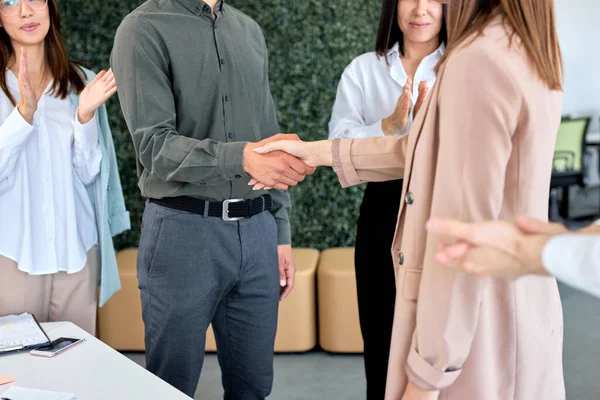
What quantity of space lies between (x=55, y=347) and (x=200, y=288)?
429mm

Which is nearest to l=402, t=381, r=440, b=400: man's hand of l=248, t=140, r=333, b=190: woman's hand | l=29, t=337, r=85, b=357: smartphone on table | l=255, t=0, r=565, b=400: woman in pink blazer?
l=255, t=0, r=565, b=400: woman in pink blazer

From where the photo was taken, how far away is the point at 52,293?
234 cm

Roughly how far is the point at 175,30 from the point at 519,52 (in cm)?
109

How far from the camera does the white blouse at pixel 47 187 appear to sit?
7.41 ft

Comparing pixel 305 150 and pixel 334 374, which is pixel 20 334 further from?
pixel 334 374

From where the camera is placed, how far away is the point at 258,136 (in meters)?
2.11

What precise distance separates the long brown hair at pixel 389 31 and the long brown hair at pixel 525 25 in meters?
1.09

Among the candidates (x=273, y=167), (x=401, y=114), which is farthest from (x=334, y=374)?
(x=273, y=167)

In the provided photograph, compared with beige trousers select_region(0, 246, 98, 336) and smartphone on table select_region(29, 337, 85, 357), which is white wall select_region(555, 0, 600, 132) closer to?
beige trousers select_region(0, 246, 98, 336)

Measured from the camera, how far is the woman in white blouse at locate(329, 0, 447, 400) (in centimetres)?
218

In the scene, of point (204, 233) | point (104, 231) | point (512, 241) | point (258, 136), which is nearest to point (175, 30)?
point (258, 136)

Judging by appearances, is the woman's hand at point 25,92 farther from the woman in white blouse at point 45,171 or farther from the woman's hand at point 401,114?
the woman's hand at point 401,114

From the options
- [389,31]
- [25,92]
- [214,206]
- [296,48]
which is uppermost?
[296,48]

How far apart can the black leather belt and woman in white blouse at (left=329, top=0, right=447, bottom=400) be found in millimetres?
444
